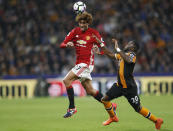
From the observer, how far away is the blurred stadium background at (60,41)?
19.6m

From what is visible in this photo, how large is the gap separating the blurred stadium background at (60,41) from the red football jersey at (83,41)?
345 inches

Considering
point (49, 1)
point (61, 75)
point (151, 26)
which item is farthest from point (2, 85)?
point (151, 26)

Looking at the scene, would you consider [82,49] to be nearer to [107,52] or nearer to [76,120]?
[107,52]

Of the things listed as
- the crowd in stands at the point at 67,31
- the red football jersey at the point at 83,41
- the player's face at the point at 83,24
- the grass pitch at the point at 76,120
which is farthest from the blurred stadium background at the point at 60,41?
the player's face at the point at 83,24

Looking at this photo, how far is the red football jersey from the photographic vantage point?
31.2ft

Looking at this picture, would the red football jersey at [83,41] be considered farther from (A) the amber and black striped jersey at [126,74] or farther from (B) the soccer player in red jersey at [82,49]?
(A) the amber and black striped jersey at [126,74]

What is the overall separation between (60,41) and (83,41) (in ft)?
40.6

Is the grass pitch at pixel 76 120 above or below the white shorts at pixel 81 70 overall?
below

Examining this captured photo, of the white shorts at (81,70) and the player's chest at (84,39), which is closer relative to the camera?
the player's chest at (84,39)

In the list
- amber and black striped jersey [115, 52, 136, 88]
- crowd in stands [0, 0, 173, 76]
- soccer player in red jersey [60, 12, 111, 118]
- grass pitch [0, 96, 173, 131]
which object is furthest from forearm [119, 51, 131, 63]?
crowd in stands [0, 0, 173, 76]

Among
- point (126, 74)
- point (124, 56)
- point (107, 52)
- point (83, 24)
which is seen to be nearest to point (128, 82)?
point (126, 74)

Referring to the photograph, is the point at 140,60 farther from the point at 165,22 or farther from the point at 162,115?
the point at 162,115

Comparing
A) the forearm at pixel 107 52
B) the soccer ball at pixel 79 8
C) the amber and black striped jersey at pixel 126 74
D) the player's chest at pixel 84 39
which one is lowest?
the amber and black striped jersey at pixel 126 74

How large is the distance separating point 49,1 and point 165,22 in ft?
21.6
